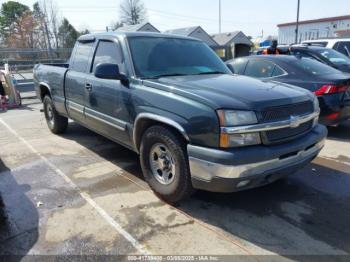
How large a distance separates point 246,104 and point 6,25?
6417 cm

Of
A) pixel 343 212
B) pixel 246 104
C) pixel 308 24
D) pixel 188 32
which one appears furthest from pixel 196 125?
pixel 308 24

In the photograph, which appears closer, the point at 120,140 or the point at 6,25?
the point at 120,140

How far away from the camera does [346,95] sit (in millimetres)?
5969

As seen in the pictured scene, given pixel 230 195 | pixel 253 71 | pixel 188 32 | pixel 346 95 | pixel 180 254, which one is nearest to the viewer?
pixel 180 254

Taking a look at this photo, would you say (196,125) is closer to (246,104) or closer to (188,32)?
(246,104)

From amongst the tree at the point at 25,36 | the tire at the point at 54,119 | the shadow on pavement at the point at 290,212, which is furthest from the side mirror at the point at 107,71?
the tree at the point at 25,36

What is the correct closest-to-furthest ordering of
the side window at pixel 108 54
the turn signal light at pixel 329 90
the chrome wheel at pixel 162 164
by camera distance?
the chrome wheel at pixel 162 164
the side window at pixel 108 54
the turn signal light at pixel 329 90

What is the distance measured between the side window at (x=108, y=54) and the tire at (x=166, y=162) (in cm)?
111

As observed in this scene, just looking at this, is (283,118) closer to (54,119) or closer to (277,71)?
(277,71)

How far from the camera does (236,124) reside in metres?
2.97

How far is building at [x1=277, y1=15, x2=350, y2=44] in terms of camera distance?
5392 cm

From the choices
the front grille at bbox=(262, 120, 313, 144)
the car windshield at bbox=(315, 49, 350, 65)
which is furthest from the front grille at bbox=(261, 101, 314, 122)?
the car windshield at bbox=(315, 49, 350, 65)

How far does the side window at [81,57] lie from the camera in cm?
511

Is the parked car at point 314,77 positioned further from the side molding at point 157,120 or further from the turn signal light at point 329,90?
the side molding at point 157,120
